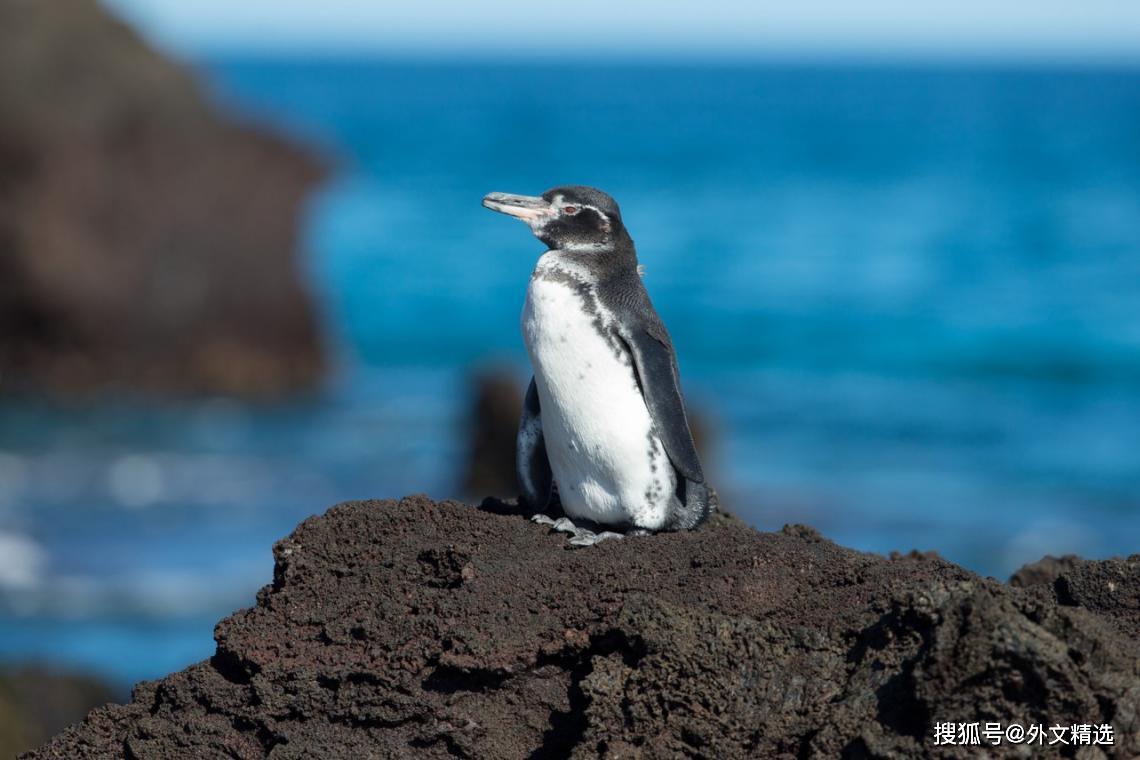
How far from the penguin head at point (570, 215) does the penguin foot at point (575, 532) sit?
103 cm

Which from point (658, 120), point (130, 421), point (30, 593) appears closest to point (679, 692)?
point (30, 593)

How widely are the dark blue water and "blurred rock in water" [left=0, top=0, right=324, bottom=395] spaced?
0.98m

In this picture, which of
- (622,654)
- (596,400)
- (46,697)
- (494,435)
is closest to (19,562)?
(494,435)

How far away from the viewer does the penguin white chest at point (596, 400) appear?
540 cm

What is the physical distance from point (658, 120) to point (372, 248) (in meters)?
60.4

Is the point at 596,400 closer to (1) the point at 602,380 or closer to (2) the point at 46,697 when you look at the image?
(1) the point at 602,380

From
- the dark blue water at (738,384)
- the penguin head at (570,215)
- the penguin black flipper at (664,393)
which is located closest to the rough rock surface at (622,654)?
the penguin black flipper at (664,393)

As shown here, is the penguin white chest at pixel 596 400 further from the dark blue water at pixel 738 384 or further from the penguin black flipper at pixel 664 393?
the dark blue water at pixel 738 384

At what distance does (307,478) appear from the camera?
57.2 ft

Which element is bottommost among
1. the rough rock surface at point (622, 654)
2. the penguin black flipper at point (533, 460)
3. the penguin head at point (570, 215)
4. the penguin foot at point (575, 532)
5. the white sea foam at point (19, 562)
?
the rough rock surface at point (622, 654)

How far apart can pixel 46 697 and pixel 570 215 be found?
4.91 meters

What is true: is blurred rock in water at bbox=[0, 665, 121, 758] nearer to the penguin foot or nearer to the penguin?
the penguin foot

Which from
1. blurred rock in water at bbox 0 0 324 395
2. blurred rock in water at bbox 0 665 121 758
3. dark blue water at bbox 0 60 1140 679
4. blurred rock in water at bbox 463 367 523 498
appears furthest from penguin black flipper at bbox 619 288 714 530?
blurred rock in water at bbox 0 0 324 395

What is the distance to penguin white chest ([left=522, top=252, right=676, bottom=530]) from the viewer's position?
17.7ft
